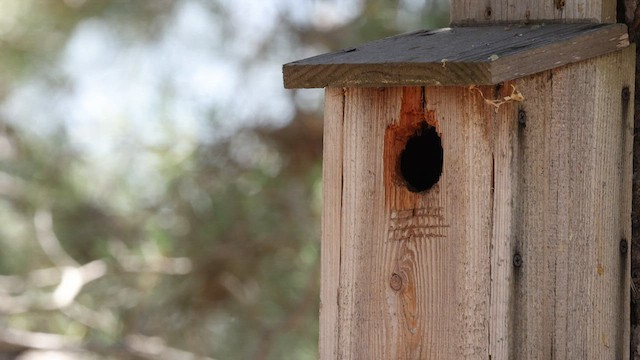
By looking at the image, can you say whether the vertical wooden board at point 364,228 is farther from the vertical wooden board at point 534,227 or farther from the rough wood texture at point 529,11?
the rough wood texture at point 529,11

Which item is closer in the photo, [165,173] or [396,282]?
[396,282]

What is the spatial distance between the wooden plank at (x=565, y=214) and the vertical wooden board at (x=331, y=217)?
1.07 ft

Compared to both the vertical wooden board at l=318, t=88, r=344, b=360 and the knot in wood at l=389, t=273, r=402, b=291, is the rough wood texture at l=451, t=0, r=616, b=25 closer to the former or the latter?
the vertical wooden board at l=318, t=88, r=344, b=360

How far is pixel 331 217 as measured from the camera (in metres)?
1.75

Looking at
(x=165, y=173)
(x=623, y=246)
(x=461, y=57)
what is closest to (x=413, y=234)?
(x=461, y=57)

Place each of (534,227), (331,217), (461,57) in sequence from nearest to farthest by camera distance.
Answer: (461,57) < (534,227) < (331,217)

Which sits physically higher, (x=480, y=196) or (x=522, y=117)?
(x=522, y=117)

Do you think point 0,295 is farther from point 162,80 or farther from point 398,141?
point 398,141

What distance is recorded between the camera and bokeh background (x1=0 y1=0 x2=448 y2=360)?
188 inches

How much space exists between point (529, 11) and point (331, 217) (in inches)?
21.8

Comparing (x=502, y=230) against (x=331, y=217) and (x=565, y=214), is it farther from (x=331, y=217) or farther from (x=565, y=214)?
(x=331, y=217)

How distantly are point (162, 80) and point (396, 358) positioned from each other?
13.2 ft

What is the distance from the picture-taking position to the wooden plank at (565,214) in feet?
5.35

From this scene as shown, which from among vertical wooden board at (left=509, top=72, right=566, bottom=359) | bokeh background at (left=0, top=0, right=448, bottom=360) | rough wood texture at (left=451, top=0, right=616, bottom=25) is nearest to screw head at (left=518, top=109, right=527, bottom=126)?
vertical wooden board at (left=509, top=72, right=566, bottom=359)
